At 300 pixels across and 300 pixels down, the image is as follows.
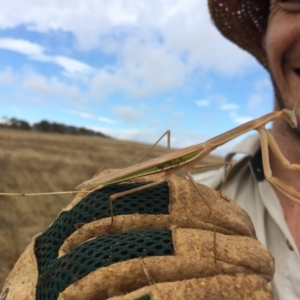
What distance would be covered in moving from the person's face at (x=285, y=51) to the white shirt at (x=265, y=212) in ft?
1.59

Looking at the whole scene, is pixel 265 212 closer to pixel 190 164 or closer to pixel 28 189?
pixel 190 164

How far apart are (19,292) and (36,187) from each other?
7.76 m

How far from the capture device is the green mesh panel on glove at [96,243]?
141cm

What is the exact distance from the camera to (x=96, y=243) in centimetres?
151

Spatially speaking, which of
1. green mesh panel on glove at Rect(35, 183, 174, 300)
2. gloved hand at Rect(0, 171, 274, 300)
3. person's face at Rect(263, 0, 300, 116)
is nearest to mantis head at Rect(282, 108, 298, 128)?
gloved hand at Rect(0, 171, 274, 300)

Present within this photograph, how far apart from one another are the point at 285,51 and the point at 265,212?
57.8 inches

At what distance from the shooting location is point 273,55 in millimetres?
3383

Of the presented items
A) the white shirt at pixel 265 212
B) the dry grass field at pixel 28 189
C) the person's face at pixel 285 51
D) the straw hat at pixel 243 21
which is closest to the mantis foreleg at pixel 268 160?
the white shirt at pixel 265 212

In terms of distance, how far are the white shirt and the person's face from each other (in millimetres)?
484

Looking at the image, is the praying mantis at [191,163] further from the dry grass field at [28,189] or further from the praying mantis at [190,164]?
the dry grass field at [28,189]

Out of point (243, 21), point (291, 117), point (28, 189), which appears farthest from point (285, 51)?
point (28, 189)

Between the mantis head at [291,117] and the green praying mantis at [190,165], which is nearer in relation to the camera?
the green praying mantis at [190,165]

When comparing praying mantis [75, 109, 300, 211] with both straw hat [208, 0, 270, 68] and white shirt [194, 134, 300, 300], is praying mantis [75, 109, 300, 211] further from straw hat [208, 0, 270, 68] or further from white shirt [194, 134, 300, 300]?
straw hat [208, 0, 270, 68]

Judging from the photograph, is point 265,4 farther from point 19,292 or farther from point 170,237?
point 19,292
